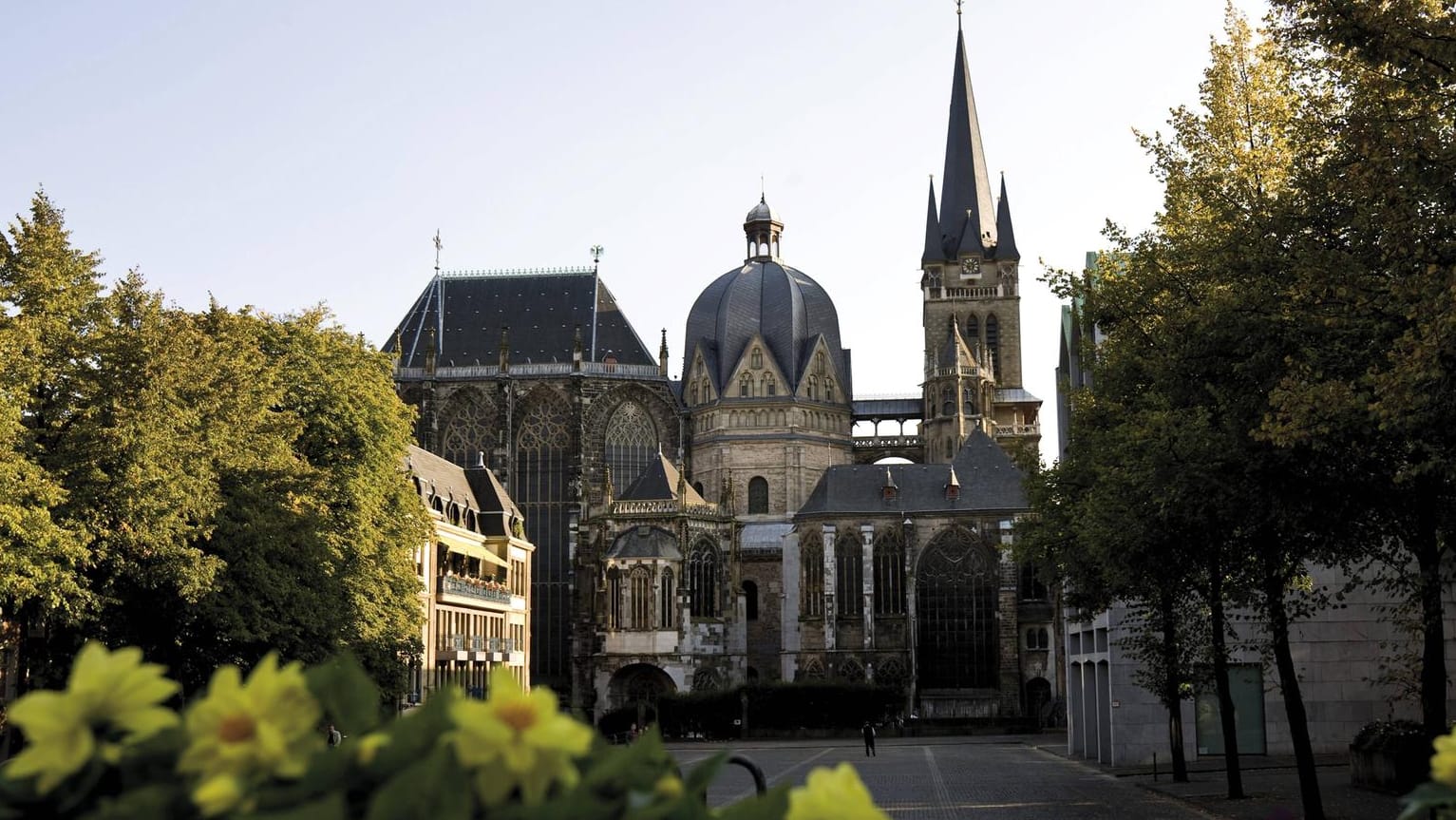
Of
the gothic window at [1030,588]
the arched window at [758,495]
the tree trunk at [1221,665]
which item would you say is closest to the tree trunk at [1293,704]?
the tree trunk at [1221,665]

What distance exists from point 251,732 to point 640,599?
79.1 m

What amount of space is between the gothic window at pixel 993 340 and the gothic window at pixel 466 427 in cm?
3381

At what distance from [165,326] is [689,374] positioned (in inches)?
2629

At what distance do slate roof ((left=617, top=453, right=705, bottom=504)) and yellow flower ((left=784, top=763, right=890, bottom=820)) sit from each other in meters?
81.6

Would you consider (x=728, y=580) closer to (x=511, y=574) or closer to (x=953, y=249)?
(x=511, y=574)

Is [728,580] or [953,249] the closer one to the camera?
[728,580]

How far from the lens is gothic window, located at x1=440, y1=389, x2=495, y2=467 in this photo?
97938 millimetres

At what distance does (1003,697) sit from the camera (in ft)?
271

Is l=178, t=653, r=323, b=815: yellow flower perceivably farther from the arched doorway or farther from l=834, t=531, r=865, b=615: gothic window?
l=834, t=531, r=865, b=615: gothic window

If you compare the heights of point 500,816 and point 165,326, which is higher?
point 165,326

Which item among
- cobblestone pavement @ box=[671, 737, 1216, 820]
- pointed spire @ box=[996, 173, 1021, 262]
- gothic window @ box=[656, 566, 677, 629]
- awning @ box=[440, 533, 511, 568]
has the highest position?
pointed spire @ box=[996, 173, 1021, 262]

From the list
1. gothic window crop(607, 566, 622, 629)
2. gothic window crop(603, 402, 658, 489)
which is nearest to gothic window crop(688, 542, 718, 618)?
gothic window crop(607, 566, 622, 629)

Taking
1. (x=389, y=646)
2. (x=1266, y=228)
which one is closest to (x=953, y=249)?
(x=389, y=646)

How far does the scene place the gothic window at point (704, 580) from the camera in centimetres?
8329
